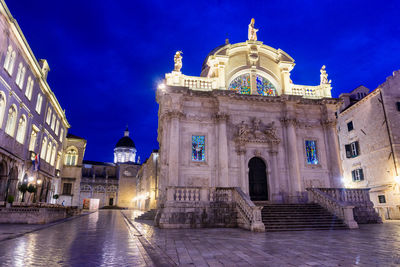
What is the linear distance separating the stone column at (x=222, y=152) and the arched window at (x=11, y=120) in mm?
16310

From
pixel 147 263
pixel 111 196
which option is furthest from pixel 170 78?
pixel 111 196

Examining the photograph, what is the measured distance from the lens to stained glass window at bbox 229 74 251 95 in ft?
77.1

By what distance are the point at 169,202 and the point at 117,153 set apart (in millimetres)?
79191

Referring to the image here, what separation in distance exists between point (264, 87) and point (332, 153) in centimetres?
805

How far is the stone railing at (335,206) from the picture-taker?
47.1ft

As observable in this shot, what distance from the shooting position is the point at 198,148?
20625 millimetres

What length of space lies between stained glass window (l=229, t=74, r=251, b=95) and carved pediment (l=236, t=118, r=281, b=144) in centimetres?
319

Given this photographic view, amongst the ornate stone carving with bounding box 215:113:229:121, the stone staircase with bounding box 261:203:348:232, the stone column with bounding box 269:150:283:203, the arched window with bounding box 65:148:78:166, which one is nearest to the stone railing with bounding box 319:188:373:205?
the stone staircase with bounding box 261:203:348:232

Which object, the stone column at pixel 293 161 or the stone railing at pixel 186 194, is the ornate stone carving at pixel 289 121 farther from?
the stone railing at pixel 186 194

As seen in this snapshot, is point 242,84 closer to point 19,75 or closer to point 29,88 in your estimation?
point 19,75

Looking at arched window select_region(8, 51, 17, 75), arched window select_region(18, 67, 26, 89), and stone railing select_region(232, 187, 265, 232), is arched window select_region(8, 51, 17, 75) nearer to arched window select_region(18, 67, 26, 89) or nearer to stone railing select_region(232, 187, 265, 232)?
arched window select_region(18, 67, 26, 89)

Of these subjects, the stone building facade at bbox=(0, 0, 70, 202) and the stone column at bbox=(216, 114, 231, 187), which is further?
the stone column at bbox=(216, 114, 231, 187)

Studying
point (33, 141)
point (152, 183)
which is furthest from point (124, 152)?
point (33, 141)

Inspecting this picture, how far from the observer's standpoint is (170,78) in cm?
2195
